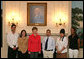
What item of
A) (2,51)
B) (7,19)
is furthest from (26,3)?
(2,51)

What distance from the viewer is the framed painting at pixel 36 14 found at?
30.4 ft

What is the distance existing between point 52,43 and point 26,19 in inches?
86.9

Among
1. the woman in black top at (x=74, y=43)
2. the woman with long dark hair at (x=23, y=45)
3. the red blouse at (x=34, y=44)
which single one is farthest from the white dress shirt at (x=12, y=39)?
the woman in black top at (x=74, y=43)

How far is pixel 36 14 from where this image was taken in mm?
9273

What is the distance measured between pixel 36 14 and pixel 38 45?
260cm

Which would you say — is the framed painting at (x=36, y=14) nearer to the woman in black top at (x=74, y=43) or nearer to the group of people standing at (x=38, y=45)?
the group of people standing at (x=38, y=45)

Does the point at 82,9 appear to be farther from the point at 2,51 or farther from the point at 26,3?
the point at 2,51

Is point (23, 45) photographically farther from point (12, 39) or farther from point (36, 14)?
point (36, 14)

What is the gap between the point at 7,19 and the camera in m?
9.15

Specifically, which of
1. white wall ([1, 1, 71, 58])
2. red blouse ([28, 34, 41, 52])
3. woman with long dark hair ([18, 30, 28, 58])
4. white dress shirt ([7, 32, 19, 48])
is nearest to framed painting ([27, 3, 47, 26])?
white wall ([1, 1, 71, 58])

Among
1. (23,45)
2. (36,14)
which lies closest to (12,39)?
(23,45)

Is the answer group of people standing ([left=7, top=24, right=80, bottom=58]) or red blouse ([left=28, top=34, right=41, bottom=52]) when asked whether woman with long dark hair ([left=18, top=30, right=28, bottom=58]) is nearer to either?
group of people standing ([left=7, top=24, right=80, bottom=58])

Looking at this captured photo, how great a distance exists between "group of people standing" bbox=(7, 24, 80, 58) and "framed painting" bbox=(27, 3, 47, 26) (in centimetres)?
183

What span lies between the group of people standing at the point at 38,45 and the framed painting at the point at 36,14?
183cm
